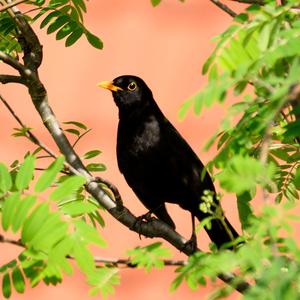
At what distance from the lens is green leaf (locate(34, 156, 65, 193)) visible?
2053mm

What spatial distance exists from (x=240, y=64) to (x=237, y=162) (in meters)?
0.27

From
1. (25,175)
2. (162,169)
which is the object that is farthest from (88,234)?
(162,169)

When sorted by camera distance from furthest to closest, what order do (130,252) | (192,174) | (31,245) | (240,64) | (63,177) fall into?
(192,174), (63,177), (130,252), (31,245), (240,64)

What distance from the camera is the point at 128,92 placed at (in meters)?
4.57

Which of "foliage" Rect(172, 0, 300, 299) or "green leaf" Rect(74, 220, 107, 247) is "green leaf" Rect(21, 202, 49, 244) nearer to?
"green leaf" Rect(74, 220, 107, 247)

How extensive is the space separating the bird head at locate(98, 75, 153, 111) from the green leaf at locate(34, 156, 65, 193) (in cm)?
239

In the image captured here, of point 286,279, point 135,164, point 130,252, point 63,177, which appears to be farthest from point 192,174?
point 286,279

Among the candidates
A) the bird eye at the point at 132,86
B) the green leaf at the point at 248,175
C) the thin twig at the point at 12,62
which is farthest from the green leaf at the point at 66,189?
the bird eye at the point at 132,86

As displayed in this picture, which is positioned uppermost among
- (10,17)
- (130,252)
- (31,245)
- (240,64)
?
(10,17)

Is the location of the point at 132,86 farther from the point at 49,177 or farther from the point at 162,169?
the point at 49,177

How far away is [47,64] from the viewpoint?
19.6 ft

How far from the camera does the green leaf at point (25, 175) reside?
6.95ft

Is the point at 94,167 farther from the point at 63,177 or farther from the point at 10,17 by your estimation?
the point at 10,17

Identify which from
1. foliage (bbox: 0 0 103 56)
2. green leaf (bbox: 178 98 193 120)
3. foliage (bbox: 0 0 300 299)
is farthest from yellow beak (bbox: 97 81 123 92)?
green leaf (bbox: 178 98 193 120)
